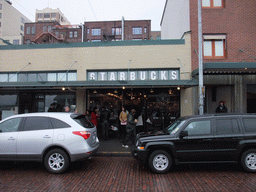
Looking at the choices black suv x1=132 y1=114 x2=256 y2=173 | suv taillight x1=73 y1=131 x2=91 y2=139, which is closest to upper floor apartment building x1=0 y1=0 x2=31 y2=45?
suv taillight x1=73 y1=131 x2=91 y2=139

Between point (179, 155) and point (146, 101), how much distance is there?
627 cm

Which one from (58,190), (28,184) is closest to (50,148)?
(28,184)

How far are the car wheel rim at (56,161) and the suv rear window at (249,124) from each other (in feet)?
18.1

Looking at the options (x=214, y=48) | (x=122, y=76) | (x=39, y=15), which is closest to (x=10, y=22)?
(x=39, y=15)

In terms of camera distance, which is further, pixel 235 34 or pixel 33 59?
pixel 33 59

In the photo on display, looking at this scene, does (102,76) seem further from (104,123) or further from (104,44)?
(104,123)

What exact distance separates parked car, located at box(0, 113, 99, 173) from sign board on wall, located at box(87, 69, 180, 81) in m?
6.34

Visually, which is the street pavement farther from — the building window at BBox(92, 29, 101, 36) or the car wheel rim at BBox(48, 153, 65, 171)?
the building window at BBox(92, 29, 101, 36)

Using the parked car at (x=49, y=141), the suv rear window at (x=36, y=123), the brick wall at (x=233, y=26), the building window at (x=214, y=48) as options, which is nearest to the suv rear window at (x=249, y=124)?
the parked car at (x=49, y=141)

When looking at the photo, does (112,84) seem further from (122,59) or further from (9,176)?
(9,176)

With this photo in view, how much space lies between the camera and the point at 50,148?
17.9 feet

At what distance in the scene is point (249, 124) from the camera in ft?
18.1

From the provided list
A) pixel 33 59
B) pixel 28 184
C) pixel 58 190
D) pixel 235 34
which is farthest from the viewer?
pixel 33 59

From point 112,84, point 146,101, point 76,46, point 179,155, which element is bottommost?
point 179,155
